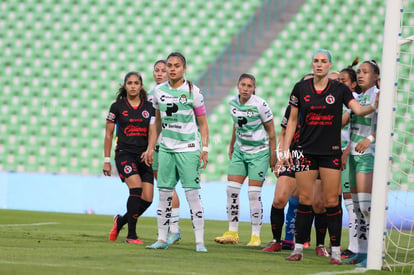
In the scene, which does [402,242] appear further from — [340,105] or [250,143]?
[340,105]

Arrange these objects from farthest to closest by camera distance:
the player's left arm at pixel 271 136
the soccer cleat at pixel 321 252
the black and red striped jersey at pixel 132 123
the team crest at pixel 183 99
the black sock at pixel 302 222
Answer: the player's left arm at pixel 271 136 → the black and red striped jersey at pixel 132 123 → the soccer cleat at pixel 321 252 → the team crest at pixel 183 99 → the black sock at pixel 302 222

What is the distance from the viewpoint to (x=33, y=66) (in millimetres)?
20297

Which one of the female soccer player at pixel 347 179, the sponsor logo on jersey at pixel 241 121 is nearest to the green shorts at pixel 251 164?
the sponsor logo on jersey at pixel 241 121

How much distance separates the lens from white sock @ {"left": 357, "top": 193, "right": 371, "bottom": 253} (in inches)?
281

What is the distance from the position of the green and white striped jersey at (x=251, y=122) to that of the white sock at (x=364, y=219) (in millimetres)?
2206

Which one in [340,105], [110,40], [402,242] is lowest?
[402,242]

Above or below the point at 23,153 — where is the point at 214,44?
above

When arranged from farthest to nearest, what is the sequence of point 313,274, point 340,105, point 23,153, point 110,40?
1. point 110,40
2. point 23,153
3. point 340,105
4. point 313,274

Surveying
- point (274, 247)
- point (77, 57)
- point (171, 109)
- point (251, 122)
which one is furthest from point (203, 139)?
point (77, 57)

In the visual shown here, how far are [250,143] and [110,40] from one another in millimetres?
11644

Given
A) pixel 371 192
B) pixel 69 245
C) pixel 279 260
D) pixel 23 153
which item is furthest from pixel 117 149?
pixel 23 153

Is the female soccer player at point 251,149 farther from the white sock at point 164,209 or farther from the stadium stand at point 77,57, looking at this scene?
the stadium stand at point 77,57

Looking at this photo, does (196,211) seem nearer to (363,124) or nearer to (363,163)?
(363,163)

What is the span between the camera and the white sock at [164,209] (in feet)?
25.4
